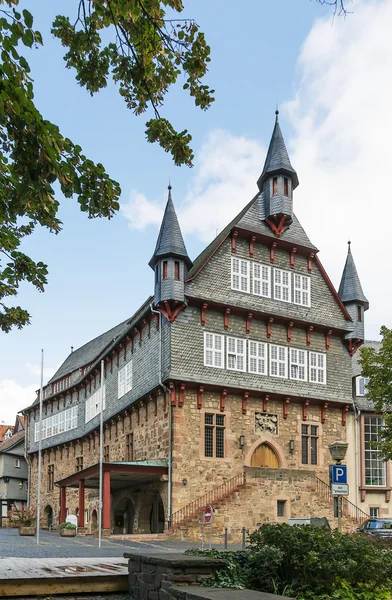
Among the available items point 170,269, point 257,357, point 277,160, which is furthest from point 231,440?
point 277,160

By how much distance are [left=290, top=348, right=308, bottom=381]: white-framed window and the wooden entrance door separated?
3.57m

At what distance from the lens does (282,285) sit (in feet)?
121

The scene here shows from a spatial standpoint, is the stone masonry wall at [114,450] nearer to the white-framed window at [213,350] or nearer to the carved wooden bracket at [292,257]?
the white-framed window at [213,350]

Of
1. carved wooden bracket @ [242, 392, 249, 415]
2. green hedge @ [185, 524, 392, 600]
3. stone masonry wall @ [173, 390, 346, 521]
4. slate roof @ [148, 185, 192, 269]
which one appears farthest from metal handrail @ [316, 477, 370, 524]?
green hedge @ [185, 524, 392, 600]

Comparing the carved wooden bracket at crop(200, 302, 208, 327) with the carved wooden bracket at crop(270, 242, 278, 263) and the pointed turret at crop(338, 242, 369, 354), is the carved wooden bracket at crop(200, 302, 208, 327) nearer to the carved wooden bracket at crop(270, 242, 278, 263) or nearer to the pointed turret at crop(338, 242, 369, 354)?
the carved wooden bracket at crop(270, 242, 278, 263)

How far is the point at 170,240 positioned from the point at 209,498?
11.0 m

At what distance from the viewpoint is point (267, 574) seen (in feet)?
31.3

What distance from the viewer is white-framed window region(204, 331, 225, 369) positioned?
110ft

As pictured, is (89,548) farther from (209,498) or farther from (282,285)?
(282,285)

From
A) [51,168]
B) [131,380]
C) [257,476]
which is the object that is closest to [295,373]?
[257,476]

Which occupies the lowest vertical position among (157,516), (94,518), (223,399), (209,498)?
(94,518)

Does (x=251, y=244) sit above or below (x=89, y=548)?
above

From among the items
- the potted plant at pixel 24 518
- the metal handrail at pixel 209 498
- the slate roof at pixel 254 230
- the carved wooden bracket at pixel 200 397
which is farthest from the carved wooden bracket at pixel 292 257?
the potted plant at pixel 24 518

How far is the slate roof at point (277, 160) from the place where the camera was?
37.2 metres
